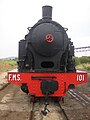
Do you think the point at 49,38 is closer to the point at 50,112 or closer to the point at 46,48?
the point at 46,48

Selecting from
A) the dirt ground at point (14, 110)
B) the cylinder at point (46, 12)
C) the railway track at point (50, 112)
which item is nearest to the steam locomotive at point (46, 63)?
the cylinder at point (46, 12)

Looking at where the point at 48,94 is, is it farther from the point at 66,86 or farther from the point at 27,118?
the point at 27,118

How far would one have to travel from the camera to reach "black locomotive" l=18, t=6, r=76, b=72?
36.4ft

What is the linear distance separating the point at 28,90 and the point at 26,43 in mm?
1766

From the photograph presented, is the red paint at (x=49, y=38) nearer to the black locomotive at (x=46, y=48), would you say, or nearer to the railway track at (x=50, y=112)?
the black locomotive at (x=46, y=48)

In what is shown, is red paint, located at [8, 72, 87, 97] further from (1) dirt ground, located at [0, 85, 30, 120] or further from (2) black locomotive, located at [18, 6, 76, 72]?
(1) dirt ground, located at [0, 85, 30, 120]

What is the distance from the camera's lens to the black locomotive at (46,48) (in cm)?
1109

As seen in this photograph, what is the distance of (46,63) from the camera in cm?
1158

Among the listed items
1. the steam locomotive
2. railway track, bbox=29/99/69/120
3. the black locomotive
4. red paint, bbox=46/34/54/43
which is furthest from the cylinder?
railway track, bbox=29/99/69/120

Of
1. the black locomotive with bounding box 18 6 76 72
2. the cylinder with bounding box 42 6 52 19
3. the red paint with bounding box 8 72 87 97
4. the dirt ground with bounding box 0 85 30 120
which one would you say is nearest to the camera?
the dirt ground with bounding box 0 85 30 120

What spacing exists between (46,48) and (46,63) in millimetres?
723

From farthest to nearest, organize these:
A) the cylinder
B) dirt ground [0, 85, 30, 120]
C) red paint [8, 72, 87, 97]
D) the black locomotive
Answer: the cylinder
the black locomotive
red paint [8, 72, 87, 97]
dirt ground [0, 85, 30, 120]

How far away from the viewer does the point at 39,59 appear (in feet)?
37.2

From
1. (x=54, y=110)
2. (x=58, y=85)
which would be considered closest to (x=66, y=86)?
(x=58, y=85)
